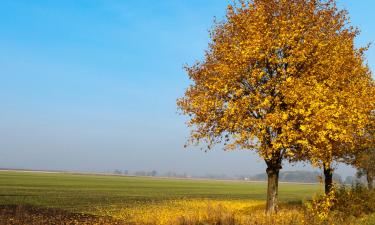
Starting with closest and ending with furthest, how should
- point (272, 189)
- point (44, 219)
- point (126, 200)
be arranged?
1. point (44, 219)
2. point (272, 189)
3. point (126, 200)

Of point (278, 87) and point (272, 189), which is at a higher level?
point (278, 87)

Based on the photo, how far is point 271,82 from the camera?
28469 millimetres

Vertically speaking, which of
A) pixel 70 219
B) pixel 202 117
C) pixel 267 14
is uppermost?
pixel 267 14

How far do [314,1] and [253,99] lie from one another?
9691 millimetres

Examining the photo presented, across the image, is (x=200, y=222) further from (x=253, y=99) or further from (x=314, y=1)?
(x=314, y=1)

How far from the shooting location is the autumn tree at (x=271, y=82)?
88.4ft

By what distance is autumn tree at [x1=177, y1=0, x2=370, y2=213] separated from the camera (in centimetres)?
2694

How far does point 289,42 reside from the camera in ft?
92.1

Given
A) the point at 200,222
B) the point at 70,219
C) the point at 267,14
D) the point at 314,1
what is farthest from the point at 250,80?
the point at 70,219

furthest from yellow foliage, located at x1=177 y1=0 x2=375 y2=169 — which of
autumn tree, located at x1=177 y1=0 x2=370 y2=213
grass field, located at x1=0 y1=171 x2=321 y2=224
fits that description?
grass field, located at x1=0 y1=171 x2=321 y2=224

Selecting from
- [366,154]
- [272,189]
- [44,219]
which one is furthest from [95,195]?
[366,154]

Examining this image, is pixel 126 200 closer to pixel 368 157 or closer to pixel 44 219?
pixel 44 219

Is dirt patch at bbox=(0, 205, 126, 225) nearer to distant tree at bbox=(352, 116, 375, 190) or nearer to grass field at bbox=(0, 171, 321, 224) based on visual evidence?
grass field at bbox=(0, 171, 321, 224)

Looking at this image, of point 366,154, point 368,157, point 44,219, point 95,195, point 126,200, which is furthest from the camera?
point 95,195
